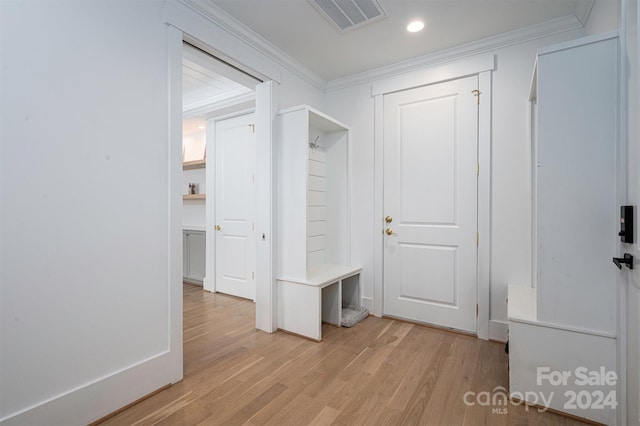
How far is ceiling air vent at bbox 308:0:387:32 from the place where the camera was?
7.16 ft

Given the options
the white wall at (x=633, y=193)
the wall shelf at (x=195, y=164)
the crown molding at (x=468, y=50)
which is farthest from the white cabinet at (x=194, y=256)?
the white wall at (x=633, y=193)

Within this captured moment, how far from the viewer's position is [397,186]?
311 centimetres

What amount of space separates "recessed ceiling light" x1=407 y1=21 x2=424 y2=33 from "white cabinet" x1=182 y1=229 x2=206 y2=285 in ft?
11.8

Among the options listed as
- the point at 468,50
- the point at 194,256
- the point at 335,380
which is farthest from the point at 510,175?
the point at 194,256

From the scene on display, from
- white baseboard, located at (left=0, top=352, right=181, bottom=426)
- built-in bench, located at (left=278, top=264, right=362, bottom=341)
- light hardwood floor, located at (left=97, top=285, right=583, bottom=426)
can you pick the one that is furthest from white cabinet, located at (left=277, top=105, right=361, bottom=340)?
white baseboard, located at (left=0, top=352, right=181, bottom=426)

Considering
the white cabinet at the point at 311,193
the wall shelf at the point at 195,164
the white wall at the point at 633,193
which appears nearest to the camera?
the white wall at the point at 633,193

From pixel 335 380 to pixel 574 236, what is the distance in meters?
1.66

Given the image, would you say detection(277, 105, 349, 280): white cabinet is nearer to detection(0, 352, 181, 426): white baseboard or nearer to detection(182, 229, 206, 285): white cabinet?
detection(0, 352, 181, 426): white baseboard

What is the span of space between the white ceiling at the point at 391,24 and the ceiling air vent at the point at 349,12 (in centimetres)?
5

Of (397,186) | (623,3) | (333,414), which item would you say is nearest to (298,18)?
(397,186)

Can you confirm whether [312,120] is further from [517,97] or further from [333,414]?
[333,414]

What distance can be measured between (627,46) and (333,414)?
238cm

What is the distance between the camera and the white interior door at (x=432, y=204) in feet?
9.07

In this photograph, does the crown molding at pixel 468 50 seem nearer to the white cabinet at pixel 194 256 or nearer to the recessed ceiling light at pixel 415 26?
the recessed ceiling light at pixel 415 26
